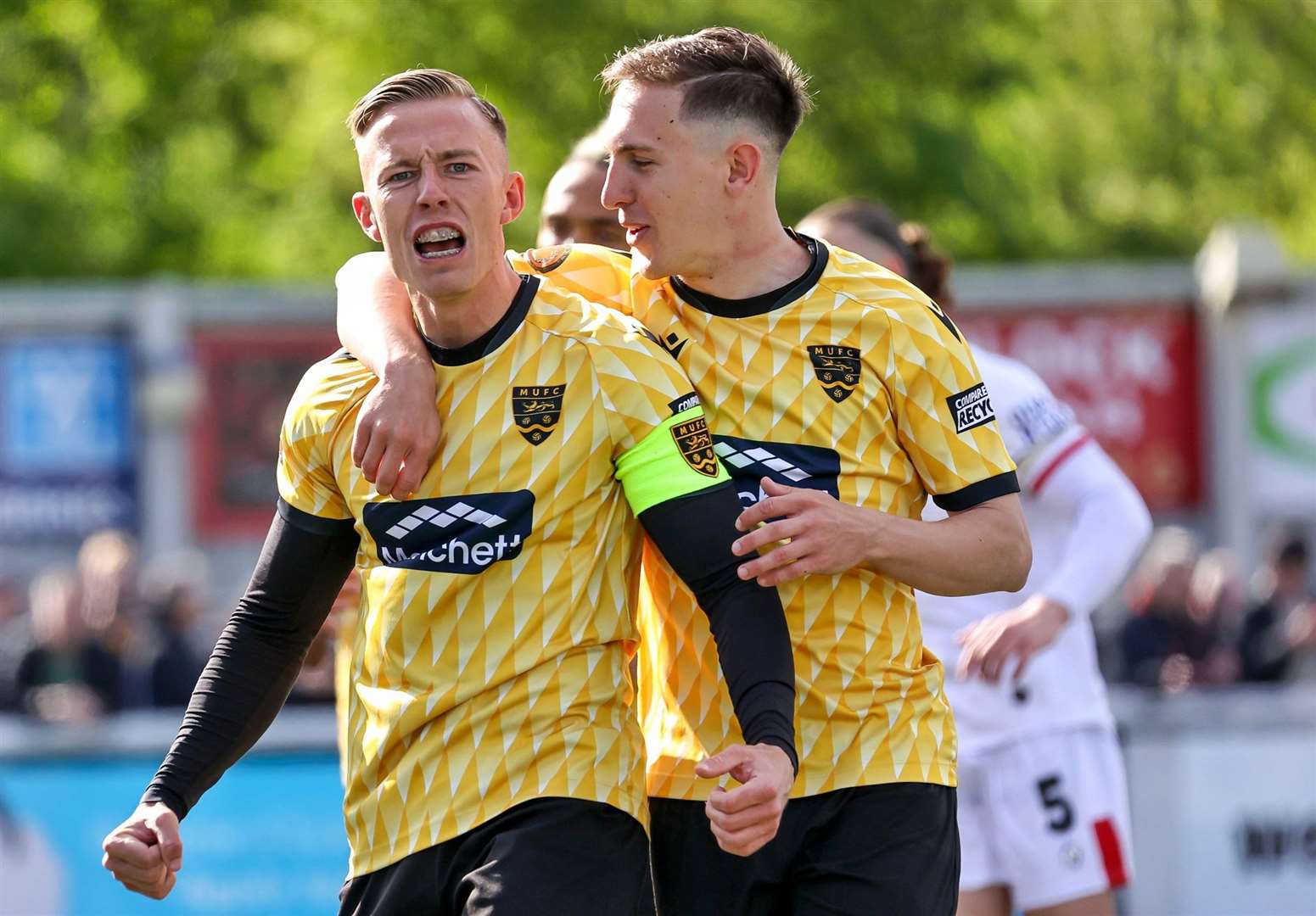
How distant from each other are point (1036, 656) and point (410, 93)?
2.43m

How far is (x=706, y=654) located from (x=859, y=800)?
0.38 m

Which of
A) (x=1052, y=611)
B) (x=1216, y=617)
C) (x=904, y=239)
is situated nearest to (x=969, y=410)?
(x=1052, y=611)

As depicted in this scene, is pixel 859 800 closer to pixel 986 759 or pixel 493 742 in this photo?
pixel 493 742

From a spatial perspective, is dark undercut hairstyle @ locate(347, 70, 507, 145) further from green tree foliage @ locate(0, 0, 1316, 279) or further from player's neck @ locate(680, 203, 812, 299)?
green tree foliage @ locate(0, 0, 1316, 279)

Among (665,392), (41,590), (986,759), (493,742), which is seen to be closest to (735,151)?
(665,392)

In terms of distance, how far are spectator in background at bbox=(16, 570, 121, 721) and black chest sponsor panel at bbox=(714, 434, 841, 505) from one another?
7.31m

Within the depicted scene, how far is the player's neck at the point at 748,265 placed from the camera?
3615 mm

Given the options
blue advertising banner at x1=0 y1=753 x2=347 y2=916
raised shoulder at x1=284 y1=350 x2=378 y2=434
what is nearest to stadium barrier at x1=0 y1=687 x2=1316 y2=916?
blue advertising banner at x1=0 y1=753 x2=347 y2=916

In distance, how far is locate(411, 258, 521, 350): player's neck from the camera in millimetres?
3414

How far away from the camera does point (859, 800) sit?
3.48m

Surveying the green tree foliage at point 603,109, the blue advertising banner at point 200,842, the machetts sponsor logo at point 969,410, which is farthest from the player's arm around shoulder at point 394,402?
the green tree foliage at point 603,109

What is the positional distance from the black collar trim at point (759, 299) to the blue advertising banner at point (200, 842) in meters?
4.80

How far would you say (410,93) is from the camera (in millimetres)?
3438

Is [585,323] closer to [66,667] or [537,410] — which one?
Result: [537,410]
